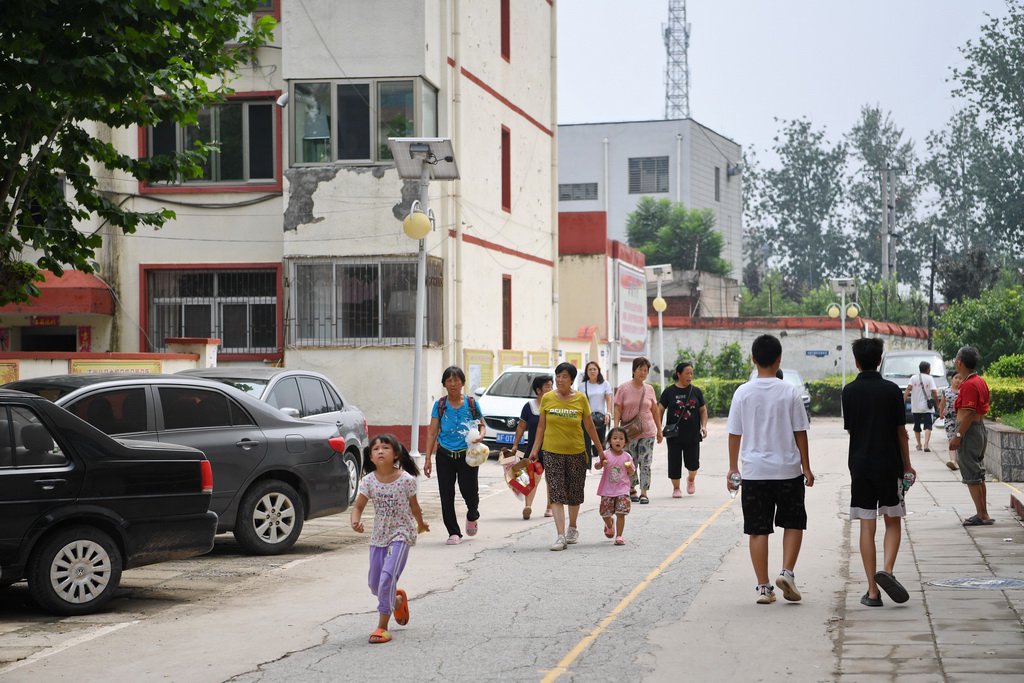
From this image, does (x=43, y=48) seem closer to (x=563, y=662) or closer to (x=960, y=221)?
(x=563, y=662)

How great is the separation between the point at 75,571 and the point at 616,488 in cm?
542

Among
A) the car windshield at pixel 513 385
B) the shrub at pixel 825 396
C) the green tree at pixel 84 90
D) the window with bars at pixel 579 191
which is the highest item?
the window with bars at pixel 579 191

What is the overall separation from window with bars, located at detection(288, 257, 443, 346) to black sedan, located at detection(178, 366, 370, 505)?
1030cm

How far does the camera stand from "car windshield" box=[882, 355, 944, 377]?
40938mm

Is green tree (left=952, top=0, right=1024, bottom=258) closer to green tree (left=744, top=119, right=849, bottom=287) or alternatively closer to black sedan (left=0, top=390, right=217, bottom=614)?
green tree (left=744, top=119, right=849, bottom=287)

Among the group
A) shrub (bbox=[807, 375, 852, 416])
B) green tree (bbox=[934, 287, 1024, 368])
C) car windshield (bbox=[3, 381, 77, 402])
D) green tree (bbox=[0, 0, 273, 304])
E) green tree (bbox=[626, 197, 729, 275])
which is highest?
green tree (bbox=[626, 197, 729, 275])

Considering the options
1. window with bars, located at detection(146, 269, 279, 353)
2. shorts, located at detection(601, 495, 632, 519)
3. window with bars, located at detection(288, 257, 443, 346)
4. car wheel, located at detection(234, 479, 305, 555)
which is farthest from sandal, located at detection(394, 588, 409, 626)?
window with bars, located at detection(146, 269, 279, 353)

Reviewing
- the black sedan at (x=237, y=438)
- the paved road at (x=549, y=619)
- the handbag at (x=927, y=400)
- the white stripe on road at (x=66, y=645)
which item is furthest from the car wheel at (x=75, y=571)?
the handbag at (x=927, y=400)

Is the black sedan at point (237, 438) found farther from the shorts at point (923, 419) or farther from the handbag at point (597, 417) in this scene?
the shorts at point (923, 419)

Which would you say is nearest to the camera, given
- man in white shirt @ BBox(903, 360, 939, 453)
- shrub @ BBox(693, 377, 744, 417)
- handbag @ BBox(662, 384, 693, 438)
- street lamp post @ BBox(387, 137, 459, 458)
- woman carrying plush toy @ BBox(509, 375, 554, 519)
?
woman carrying plush toy @ BBox(509, 375, 554, 519)

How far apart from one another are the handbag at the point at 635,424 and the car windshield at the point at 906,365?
964 inches

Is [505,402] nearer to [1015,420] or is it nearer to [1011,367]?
[1015,420]

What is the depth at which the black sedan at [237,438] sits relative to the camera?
1255cm

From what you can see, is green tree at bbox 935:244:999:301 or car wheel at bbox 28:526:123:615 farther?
green tree at bbox 935:244:999:301
